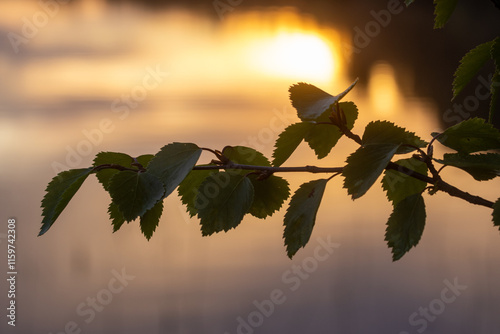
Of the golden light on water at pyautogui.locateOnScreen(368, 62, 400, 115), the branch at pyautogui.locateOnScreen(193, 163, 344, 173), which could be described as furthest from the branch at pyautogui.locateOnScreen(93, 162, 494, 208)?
the golden light on water at pyautogui.locateOnScreen(368, 62, 400, 115)

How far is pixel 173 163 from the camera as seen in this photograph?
298mm

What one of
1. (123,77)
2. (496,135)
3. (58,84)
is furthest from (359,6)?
(496,135)

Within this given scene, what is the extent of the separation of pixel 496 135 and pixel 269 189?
12cm

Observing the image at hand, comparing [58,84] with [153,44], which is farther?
[153,44]

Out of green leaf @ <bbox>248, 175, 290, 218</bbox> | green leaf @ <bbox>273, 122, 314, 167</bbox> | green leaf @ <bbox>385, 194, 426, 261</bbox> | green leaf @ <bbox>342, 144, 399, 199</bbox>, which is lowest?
green leaf @ <bbox>385, 194, 426, 261</bbox>

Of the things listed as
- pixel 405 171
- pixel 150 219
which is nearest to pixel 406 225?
pixel 405 171

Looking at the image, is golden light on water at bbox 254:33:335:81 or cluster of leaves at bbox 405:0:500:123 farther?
golden light on water at bbox 254:33:335:81

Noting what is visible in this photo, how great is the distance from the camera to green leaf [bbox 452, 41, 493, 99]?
332mm

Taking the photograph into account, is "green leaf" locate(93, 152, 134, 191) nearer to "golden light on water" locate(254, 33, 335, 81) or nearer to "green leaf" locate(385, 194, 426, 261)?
"green leaf" locate(385, 194, 426, 261)

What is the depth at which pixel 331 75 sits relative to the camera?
1720 mm

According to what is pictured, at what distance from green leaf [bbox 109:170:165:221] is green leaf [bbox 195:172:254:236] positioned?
25mm

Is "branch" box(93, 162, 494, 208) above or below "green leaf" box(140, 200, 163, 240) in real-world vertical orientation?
below

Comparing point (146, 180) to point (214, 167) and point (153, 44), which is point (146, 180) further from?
point (153, 44)

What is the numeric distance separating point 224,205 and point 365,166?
2.8 inches
